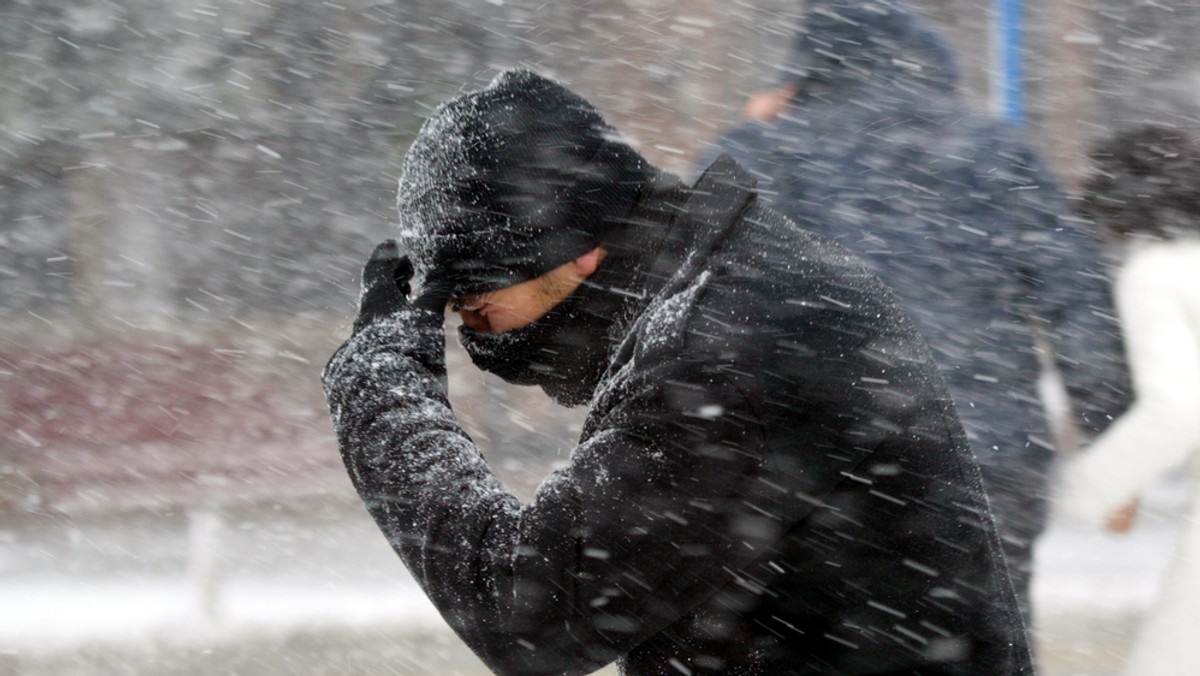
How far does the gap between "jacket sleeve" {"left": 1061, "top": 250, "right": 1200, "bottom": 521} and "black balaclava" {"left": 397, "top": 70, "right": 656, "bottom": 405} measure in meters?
1.57

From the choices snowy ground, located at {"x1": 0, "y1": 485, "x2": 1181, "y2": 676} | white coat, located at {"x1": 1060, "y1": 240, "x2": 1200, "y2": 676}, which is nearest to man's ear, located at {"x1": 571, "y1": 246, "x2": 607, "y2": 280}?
white coat, located at {"x1": 1060, "y1": 240, "x2": 1200, "y2": 676}

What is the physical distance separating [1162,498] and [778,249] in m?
5.57

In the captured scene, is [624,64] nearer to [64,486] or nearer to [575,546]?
[64,486]

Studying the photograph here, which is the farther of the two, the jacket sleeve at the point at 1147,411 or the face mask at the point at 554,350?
the jacket sleeve at the point at 1147,411

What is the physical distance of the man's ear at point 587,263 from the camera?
5.49ft

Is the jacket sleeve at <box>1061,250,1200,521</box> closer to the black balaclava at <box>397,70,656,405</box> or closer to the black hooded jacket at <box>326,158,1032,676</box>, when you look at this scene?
the black hooded jacket at <box>326,158,1032,676</box>

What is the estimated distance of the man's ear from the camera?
1672 mm

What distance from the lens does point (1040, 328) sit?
2512mm

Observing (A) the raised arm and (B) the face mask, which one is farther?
(B) the face mask

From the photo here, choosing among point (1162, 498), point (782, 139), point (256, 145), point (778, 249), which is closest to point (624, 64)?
point (256, 145)

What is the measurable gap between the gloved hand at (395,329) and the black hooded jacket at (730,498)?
0.02 m

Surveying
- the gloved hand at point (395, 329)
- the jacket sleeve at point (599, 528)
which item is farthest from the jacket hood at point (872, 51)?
the jacket sleeve at point (599, 528)

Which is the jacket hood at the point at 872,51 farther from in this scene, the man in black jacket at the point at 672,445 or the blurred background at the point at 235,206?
the blurred background at the point at 235,206

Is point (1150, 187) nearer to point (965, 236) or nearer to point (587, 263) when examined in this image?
point (965, 236)
